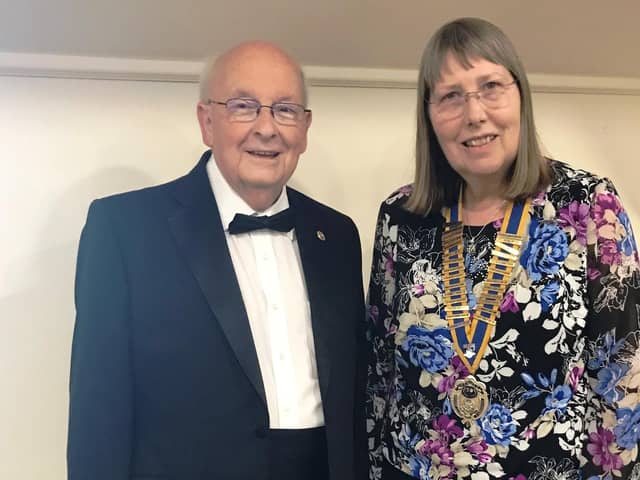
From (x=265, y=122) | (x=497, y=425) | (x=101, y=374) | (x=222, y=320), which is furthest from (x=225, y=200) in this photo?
(x=497, y=425)

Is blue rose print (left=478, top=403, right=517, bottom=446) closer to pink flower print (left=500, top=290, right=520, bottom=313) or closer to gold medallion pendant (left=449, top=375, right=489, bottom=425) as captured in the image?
gold medallion pendant (left=449, top=375, right=489, bottom=425)

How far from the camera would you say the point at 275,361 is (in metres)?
1.44

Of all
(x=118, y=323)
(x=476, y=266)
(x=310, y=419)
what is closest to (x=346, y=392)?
(x=310, y=419)

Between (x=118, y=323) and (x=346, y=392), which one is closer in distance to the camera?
(x=118, y=323)

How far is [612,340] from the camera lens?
1.33 metres

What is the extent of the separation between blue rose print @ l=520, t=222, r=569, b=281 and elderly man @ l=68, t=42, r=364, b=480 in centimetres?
47

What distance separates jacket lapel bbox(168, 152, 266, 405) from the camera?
4.49ft

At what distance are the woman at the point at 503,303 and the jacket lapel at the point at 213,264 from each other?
398 mm

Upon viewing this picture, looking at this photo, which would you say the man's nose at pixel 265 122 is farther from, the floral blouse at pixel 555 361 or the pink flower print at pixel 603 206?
the pink flower print at pixel 603 206

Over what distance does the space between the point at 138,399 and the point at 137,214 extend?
411 millimetres

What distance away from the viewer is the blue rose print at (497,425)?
52.9 inches

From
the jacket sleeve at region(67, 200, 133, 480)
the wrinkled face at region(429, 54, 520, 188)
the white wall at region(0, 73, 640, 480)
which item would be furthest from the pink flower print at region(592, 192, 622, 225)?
the white wall at region(0, 73, 640, 480)

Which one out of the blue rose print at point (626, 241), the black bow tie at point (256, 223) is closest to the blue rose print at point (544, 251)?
the blue rose print at point (626, 241)

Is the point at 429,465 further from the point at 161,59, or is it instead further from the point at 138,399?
the point at 161,59
